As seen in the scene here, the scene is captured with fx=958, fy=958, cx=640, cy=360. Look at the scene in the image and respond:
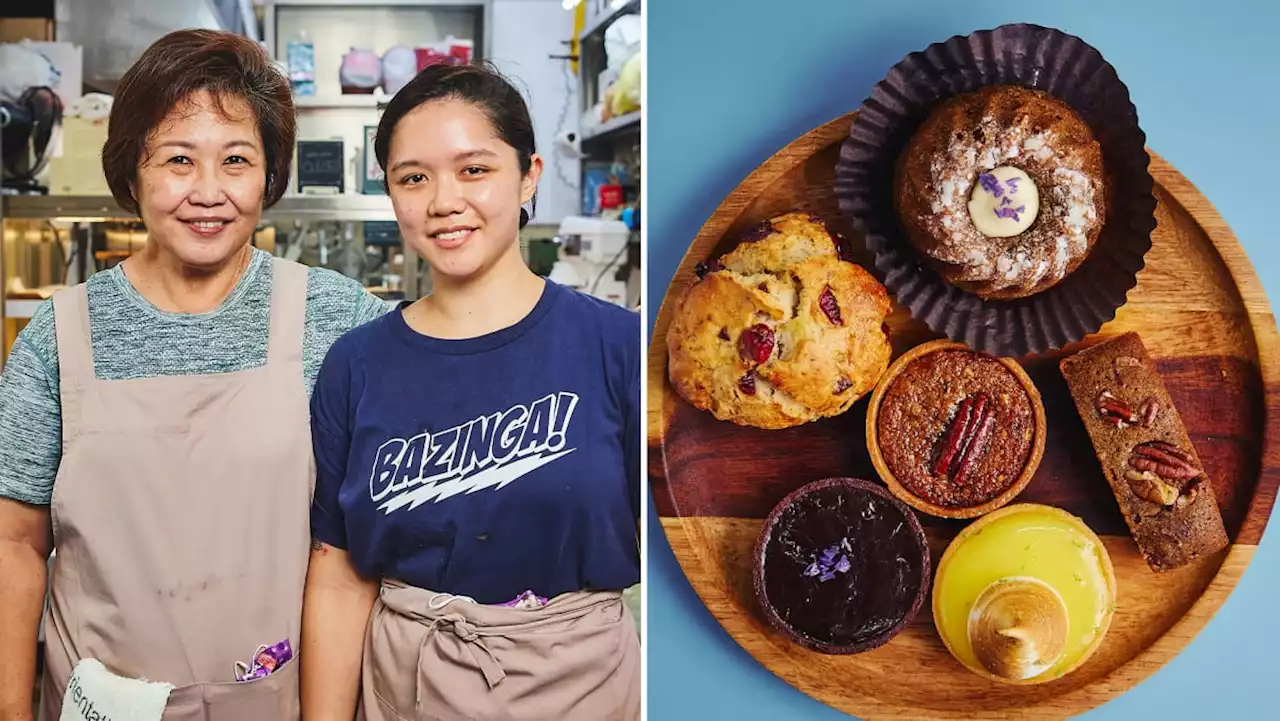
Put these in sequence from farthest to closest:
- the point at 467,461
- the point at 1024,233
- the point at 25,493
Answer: the point at 1024,233 → the point at 467,461 → the point at 25,493

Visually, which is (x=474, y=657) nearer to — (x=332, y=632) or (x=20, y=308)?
(x=332, y=632)

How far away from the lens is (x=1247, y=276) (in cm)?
158

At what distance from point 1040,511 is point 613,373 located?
74cm

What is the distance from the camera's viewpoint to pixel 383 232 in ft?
4.56

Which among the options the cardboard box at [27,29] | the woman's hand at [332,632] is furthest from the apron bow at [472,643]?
the cardboard box at [27,29]

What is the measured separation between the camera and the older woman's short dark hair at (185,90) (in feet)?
4.28

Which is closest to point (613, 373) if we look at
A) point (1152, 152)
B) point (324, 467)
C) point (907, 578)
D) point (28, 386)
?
point (324, 467)

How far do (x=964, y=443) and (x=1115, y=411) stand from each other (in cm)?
25

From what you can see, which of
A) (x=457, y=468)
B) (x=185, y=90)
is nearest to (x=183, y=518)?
(x=457, y=468)

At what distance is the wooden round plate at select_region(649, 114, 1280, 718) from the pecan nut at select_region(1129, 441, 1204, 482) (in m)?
0.08

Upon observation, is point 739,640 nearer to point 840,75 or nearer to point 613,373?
point 613,373

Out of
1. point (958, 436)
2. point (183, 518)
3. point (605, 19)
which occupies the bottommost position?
point (183, 518)

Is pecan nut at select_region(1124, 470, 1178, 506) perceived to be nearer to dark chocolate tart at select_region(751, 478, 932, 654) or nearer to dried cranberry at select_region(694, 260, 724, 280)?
dark chocolate tart at select_region(751, 478, 932, 654)

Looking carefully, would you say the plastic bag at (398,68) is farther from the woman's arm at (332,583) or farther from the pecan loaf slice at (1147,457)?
the pecan loaf slice at (1147,457)
